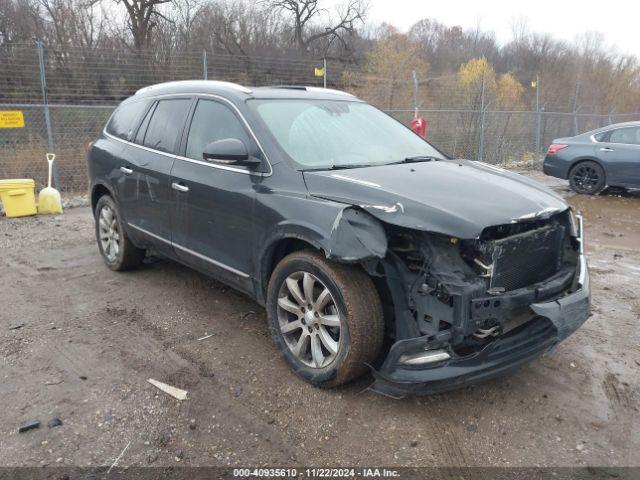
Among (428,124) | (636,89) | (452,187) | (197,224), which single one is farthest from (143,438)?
(636,89)

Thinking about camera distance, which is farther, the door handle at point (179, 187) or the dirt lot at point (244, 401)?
the door handle at point (179, 187)

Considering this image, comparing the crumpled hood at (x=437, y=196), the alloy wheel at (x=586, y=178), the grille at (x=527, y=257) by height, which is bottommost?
the alloy wheel at (x=586, y=178)

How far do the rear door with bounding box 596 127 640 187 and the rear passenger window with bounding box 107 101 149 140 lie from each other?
8.95 meters

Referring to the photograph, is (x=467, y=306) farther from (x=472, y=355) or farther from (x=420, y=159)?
(x=420, y=159)

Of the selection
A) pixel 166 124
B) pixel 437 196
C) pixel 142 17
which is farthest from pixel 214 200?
pixel 142 17

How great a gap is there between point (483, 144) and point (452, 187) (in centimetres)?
1322

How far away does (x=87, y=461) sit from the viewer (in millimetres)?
2576

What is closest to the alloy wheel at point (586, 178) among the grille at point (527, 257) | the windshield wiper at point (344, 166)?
the grille at point (527, 257)

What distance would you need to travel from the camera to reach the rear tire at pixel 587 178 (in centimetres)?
1020

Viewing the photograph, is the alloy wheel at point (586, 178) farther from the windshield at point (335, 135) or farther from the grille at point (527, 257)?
the grille at point (527, 257)

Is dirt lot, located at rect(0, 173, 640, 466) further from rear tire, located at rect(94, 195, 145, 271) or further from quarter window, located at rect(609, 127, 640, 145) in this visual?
quarter window, located at rect(609, 127, 640, 145)

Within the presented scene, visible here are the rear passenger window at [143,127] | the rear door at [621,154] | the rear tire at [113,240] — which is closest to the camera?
the rear passenger window at [143,127]

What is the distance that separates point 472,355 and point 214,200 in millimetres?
2119

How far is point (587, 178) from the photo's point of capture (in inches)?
411
